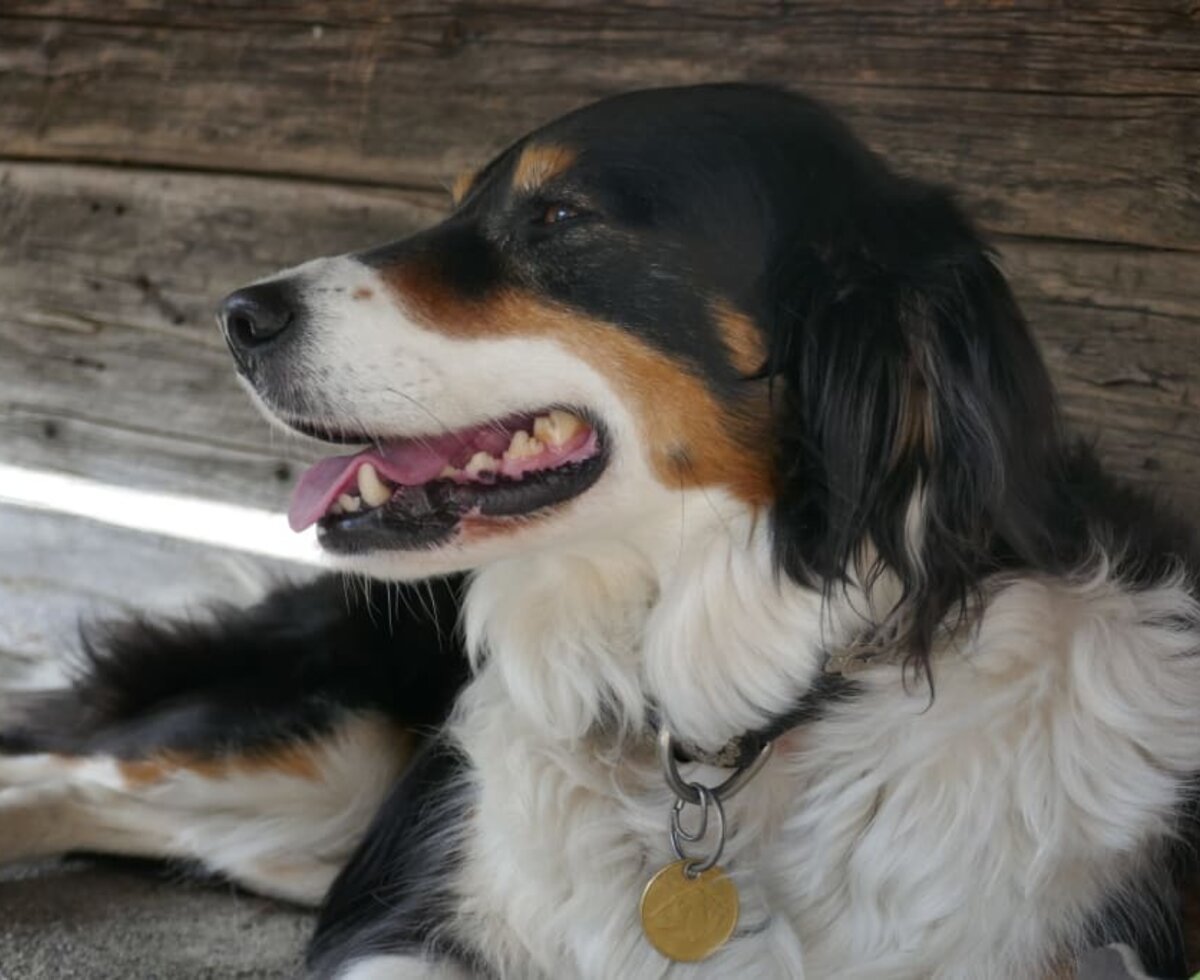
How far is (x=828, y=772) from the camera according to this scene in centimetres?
193

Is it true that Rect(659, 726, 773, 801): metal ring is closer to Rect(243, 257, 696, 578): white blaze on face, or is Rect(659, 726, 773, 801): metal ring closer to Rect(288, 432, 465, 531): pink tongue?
Rect(243, 257, 696, 578): white blaze on face

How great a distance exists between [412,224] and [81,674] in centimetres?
107

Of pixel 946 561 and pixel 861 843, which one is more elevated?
pixel 946 561

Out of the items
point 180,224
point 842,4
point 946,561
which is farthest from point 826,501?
point 180,224

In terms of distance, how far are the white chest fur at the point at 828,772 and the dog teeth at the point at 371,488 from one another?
228 mm

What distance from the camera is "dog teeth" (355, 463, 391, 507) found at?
198 cm

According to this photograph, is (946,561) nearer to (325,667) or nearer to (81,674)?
(325,667)

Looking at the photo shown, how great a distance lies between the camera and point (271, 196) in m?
3.36

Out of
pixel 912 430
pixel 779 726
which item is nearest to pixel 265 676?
pixel 779 726

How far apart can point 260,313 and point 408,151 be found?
1.36 meters

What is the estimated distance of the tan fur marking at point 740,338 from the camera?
1.94 metres

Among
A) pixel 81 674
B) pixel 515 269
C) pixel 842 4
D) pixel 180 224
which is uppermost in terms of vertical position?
pixel 842 4

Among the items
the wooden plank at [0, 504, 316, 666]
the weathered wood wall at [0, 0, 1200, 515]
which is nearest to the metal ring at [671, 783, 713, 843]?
the weathered wood wall at [0, 0, 1200, 515]

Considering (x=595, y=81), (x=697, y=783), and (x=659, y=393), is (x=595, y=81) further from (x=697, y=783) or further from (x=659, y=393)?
(x=697, y=783)
